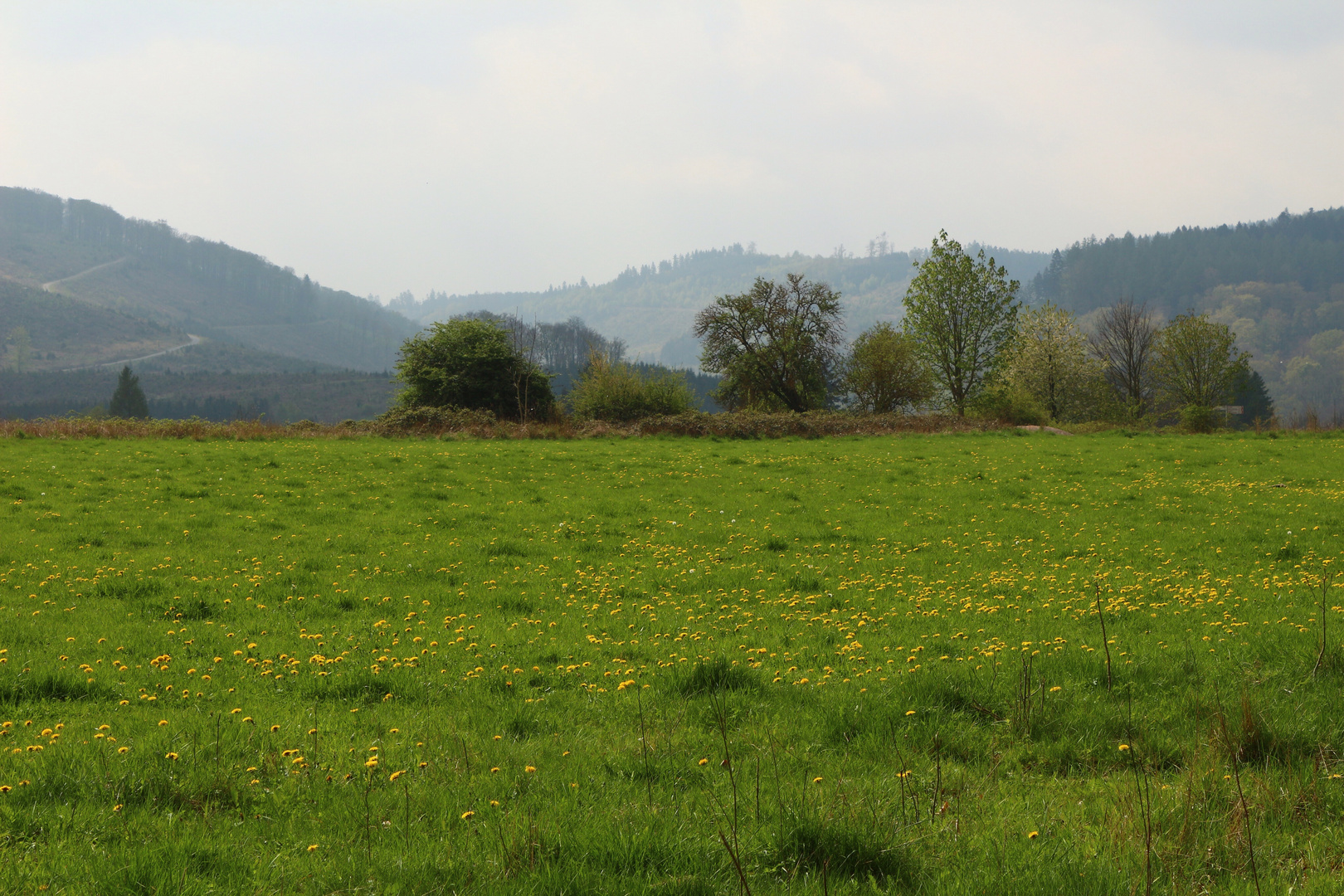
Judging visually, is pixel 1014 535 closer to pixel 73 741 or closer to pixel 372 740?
pixel 372 740

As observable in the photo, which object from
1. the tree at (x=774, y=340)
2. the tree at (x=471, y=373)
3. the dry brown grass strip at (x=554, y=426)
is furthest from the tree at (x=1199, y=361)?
the tree at (x=471, y=373)

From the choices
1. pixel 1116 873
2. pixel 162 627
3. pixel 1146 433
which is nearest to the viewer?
pixel 1116 873

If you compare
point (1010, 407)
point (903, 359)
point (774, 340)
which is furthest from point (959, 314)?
point (774, 340)

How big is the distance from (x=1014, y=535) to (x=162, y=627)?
14.2 m

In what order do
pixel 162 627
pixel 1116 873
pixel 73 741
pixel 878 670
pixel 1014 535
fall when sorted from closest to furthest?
1. pixel 1116 873
2. pixel 73 741
3. pixel 878 670
4. pixel 162 627
5. pixel 1014 535

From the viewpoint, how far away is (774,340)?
65562 mm

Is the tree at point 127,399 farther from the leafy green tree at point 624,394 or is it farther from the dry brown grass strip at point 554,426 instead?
the leafy green tree at point 624,394

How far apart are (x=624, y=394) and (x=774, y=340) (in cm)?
1600

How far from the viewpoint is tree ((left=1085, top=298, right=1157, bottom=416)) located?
7362cm

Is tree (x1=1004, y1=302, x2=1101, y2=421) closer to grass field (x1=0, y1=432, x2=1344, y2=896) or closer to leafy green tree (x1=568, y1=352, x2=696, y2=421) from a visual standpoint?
leafy green tree (x1=568, y1=352, x2=696, y2=421)

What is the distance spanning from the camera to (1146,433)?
41.2 m

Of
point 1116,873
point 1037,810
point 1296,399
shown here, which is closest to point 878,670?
point 1037,810

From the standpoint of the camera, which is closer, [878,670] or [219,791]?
[219,791]

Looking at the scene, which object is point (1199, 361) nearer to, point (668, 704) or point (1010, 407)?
point (1010, 407)
